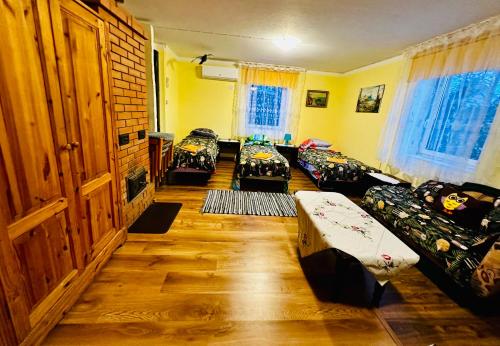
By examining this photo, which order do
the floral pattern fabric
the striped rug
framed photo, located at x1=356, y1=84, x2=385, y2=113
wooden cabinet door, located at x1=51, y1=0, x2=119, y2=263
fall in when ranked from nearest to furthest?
wooden cabinet door, located at x1=51, y1=0, x2=119, y2=263, the floral pattern fabric, the striped rug, framed photo, located at x1=356, y1=84, x2=385, y2=113

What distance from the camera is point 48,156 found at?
3.60 feet

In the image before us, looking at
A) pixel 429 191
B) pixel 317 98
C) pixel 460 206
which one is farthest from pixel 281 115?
pixel 460 206

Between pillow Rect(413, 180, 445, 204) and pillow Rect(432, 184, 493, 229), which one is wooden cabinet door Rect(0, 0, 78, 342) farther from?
pillow Rect(413, 180, 445, 204)

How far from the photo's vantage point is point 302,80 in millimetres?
5133

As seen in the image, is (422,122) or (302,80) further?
(302,80)

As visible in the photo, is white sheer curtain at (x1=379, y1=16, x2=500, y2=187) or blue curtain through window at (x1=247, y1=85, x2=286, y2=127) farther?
blue curtain through window at (x1=247, y1=85, x2=286, y2=127)

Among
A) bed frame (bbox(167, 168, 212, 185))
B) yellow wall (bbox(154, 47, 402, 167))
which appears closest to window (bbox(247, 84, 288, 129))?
yellow wall (bbox(154, 47, 402, 167))

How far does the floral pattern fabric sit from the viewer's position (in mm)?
1579

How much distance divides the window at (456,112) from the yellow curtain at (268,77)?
2685mm

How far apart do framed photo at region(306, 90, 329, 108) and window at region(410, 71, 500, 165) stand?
2.47 m

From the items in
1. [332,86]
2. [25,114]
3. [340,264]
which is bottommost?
[340,264]

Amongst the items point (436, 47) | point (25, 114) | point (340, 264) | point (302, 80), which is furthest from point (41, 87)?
point (302, 80)

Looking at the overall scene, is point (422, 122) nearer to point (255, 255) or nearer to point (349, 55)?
point (349, 55)

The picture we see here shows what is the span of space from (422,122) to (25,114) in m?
3.94
